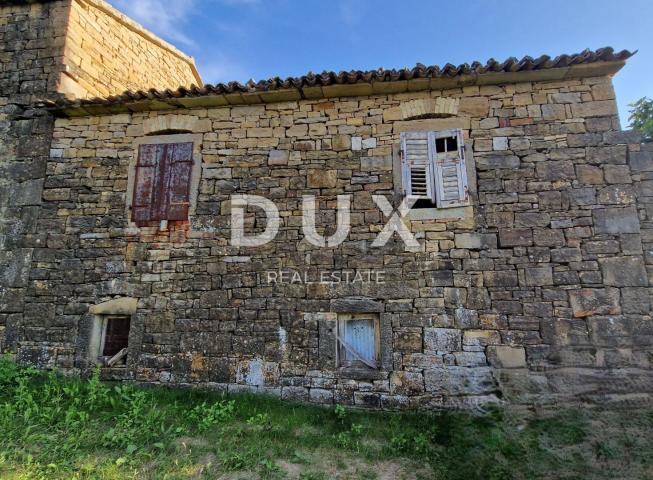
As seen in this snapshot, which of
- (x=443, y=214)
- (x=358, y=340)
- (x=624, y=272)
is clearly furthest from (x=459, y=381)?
(x=624, y=272)

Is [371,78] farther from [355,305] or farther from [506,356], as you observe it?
[506,356]

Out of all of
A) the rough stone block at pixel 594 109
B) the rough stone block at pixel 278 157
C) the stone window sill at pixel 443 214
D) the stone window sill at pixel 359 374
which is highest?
the rough stone block at pixel 594 109

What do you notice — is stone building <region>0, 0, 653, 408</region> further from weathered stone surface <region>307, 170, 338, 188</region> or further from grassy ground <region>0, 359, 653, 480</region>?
grassy ground <region>0, 359, 653, 480</region>

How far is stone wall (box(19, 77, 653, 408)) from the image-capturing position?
506 centimetres

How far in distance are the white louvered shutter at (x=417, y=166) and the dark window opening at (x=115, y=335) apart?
163 inches

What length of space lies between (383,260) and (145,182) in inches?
136

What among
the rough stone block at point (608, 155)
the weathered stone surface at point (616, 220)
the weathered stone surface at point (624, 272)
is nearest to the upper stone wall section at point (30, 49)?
the rough stone block at point (608, 155)

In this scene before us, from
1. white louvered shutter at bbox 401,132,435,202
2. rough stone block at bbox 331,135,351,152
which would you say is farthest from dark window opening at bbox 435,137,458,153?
rough stone block at bbox 331,135,351,152

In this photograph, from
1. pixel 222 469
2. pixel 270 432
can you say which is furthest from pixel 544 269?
pixel 222 469

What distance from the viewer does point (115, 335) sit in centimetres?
586

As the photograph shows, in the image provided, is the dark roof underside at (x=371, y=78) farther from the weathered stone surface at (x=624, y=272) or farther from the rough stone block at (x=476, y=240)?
the weathered stone surface at (x=624, y=272)

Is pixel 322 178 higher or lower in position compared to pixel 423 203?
higher

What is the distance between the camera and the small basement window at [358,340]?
538 cm

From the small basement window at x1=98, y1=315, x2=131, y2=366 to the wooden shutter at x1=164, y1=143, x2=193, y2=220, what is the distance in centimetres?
152
